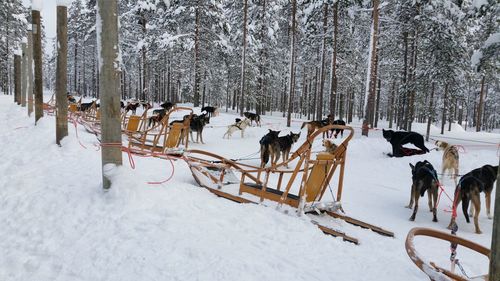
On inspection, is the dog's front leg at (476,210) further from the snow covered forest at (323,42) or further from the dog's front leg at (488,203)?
the snow covered forest at (323,42)

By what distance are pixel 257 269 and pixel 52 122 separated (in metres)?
11.9

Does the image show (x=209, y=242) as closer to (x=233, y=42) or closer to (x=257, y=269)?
(x=257, y=269)

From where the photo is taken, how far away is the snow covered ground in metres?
3.80

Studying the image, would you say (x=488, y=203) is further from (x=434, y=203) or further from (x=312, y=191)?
(x=312, y=191)

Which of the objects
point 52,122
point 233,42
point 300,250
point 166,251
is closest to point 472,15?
point 300,250

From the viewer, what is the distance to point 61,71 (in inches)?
365

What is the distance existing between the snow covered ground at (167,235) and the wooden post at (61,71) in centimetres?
200

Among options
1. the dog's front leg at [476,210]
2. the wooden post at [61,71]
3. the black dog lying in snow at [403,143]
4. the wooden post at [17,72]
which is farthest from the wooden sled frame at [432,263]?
the wooden post at [17,72]

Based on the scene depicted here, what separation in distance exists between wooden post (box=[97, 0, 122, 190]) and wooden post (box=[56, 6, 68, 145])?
4361mm

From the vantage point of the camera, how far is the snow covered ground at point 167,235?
3797 millimetres

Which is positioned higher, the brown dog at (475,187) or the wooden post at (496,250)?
the wooden post at (496,250)

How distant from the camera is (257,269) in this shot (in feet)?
12.3

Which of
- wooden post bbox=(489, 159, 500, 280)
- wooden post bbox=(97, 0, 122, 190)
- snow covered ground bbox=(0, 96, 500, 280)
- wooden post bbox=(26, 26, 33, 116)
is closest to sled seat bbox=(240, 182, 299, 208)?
snow covered ground bbox=(0, 96, 500, 280)

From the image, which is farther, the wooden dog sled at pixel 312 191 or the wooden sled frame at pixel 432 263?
the wooden dog sled at pixel 312 191
